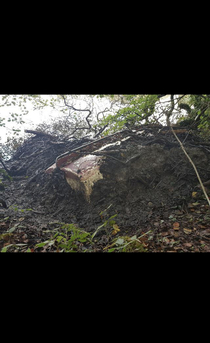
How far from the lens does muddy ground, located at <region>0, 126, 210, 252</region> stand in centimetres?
192

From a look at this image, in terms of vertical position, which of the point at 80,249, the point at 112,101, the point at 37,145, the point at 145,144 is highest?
the point at 112,101

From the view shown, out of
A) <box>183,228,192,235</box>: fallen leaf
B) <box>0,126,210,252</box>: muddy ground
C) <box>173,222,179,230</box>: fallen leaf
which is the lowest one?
<box>183,228,192,235</box>: fallen leaf

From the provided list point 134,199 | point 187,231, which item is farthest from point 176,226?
point 134,199

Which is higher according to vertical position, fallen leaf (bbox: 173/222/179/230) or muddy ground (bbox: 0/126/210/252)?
muddy ground (bbox: 0/126/210/252)

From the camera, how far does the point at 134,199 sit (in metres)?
2.78

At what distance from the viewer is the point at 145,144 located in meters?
3.58

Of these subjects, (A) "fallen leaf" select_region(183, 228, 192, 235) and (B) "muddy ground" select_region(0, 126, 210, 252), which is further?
(B) "muddy ground" select_region(0, 126, 210, 252)

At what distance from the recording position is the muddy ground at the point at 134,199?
1917 mm

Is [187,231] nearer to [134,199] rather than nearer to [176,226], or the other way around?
[176,226]

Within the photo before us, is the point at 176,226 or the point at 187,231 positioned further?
the point at 176,226
